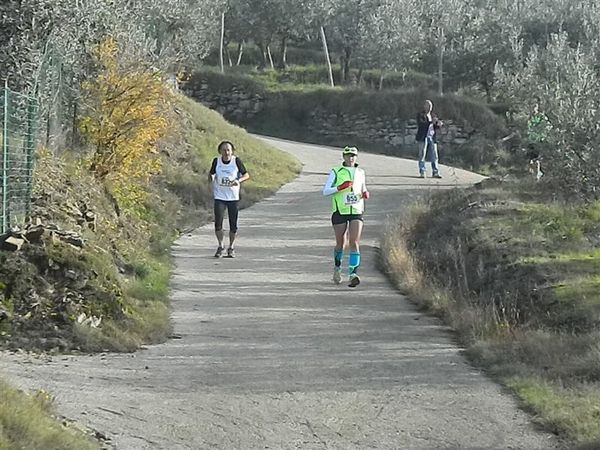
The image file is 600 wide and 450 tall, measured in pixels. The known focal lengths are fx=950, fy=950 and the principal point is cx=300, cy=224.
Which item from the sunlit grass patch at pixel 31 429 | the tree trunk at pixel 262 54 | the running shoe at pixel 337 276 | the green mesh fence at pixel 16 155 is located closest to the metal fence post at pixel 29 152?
the green mesh fence at pixel 16 155

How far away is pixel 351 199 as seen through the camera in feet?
38.6

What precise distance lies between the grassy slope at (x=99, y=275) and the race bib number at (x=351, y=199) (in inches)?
95.3

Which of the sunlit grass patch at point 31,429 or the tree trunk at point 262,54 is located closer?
the sunlit grass patch at point 31,429

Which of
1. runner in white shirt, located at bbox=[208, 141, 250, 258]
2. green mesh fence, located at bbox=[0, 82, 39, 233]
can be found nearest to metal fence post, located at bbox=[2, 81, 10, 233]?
green mesh fence, located at bbox=[0, 82, 39, 233]

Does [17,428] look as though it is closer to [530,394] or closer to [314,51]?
[530,394]

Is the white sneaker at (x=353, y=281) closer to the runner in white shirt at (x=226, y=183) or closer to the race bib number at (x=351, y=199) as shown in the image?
the race bib number at (x=351, y=199)

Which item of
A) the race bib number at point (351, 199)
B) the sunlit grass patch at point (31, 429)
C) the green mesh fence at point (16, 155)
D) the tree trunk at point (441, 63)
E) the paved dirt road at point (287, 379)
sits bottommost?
the paved dirt road at point (287, 379)

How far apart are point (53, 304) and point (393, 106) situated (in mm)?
27642

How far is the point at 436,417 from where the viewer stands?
6.75 meters

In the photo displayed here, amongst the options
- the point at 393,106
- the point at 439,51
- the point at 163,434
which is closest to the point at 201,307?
the point at 163,434

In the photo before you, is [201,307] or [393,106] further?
[393,106]

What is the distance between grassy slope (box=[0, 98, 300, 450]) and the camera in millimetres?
5668

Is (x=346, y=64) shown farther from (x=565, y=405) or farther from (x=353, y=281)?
(x=565, y=405)

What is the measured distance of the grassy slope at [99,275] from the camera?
567 centimetres
